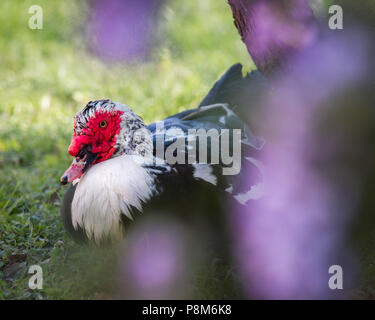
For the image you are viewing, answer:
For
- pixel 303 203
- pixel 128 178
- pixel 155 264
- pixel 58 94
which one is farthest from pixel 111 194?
pixel 58 94

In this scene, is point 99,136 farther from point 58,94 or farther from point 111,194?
point 58,94

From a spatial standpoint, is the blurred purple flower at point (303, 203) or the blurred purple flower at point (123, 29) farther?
the blurred purple flower at point (123, 29)

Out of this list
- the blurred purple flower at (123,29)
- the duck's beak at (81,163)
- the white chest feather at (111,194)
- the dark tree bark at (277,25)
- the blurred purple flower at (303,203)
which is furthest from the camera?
the blurred purple flower at (123,29)

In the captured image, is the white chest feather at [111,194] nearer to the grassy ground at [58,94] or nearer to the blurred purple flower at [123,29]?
the grassy ground at [58,94]

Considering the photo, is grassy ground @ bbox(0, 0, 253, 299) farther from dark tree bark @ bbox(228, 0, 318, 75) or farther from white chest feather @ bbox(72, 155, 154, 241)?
dark tree bark @ bbox(228, 0, 318, 75)

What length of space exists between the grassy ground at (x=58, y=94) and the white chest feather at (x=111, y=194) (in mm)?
224

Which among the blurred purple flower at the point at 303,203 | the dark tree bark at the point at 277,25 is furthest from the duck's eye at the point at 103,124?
the dark tree bark at the point at 277,25

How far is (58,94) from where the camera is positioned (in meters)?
5.03

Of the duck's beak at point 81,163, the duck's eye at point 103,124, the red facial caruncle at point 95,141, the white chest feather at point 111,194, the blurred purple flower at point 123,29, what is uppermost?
the blurred purple flower at point 123,29

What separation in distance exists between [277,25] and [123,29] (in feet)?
9.60

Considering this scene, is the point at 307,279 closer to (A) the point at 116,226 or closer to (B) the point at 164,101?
(A) the point at 116,226

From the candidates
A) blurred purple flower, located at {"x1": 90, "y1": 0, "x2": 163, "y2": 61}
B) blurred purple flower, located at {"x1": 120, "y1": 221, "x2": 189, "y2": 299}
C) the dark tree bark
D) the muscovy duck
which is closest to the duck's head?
the muscovy duck

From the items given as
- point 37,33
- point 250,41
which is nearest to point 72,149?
point 250,41

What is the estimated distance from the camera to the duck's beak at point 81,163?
8.18 ft
